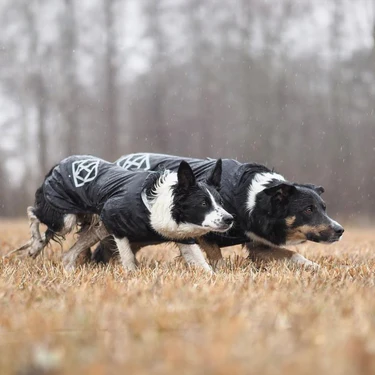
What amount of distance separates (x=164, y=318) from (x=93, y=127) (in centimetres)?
2089

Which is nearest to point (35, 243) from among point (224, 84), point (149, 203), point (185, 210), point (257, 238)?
point (149, 203)

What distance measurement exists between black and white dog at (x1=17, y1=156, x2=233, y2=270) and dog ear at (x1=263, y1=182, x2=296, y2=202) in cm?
44

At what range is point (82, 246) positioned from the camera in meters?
6.06

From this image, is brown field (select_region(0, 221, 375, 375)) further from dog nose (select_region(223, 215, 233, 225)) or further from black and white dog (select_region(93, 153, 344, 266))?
black and white dog (select_region(93, 153, 344, 266))

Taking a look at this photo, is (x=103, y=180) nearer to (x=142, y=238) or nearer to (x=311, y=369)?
(x=142, y=238)

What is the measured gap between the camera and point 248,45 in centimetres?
2108

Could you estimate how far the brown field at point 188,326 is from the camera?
189 cm

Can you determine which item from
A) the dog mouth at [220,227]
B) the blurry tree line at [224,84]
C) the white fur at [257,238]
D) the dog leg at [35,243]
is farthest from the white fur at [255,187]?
the blurry tree line at [224,84]

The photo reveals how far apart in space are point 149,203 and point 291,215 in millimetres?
1190

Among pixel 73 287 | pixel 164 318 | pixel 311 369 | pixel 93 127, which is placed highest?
pixel 311 369

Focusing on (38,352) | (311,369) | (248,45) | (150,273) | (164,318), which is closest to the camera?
(311,369)

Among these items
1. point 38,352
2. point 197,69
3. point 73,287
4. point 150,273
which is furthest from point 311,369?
point 197,69

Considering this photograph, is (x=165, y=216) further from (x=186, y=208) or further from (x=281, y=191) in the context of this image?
(x=281, y=191)

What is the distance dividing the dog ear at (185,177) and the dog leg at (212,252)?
0.90 metres
